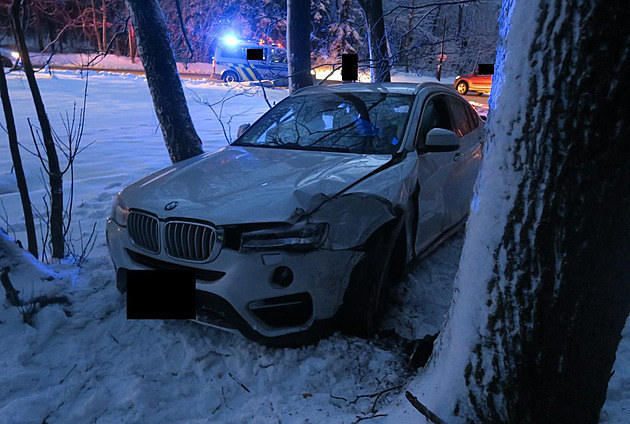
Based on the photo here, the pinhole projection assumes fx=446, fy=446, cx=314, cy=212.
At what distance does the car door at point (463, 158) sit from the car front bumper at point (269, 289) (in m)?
1.66

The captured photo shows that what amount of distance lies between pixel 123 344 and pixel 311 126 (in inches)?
83.1

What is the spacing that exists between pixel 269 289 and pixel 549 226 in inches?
53.7

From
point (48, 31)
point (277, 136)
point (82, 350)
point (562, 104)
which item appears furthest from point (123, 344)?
point (48, 31)

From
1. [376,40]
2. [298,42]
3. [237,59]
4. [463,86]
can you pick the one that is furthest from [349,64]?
[463,86]

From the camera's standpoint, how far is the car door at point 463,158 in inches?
148

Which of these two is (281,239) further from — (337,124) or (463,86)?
(463,86)

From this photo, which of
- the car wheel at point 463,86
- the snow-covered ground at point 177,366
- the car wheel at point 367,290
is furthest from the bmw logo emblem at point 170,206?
the car wheel at point 463,86

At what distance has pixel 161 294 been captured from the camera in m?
2.46

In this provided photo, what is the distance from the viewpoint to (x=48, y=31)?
30.9 m

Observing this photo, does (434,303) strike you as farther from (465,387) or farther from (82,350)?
(82,350)

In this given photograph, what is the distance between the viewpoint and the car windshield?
331 centimetres

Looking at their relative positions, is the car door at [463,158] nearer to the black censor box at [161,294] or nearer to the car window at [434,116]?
the car window at [434,116]

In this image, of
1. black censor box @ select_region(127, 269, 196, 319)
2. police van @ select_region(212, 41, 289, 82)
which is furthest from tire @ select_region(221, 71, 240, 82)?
black censor box @ select_region(127, 269, 196, 319)

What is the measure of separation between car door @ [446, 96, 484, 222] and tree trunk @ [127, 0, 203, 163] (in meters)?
2.90
